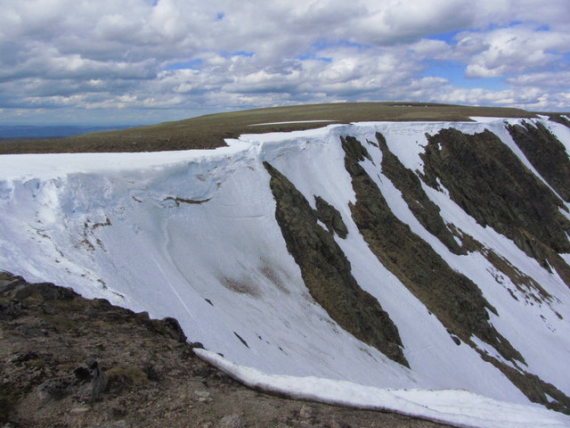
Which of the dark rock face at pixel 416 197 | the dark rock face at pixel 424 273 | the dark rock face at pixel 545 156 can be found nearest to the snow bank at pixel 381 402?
the dark rock face at pixel 424 273

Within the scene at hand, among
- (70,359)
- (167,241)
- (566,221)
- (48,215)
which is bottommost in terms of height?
(566,221)

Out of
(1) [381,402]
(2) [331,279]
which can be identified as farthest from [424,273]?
(1) [381,402]

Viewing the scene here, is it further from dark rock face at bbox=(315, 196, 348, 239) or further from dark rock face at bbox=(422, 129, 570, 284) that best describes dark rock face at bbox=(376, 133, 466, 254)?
dark rock face at bbox=(315, 196, 348, 239)

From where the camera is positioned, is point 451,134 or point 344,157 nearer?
point 344,157

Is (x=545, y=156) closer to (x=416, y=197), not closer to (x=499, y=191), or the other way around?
(x=499, y=191)

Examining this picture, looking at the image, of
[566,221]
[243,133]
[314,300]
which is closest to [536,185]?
[566,221]

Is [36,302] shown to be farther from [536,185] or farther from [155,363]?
[536,185]
